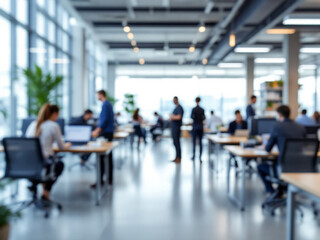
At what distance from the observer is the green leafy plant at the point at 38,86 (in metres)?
6.65

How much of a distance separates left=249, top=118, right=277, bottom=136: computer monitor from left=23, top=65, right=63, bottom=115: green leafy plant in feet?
13.0

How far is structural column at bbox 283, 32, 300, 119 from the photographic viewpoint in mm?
10383

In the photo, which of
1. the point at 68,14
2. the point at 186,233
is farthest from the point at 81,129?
the point at 68,14

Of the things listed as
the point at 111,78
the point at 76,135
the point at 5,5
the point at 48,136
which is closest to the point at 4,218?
the point at 48,136

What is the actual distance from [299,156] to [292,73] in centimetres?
692

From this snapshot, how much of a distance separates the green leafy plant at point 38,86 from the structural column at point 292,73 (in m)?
6.96

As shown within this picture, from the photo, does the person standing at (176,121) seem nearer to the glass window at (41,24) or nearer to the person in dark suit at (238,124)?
the person in dark suit at (238,124)

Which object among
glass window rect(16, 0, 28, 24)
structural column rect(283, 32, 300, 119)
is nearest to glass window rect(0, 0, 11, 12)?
glass window rect(16, 0, 28, 24)

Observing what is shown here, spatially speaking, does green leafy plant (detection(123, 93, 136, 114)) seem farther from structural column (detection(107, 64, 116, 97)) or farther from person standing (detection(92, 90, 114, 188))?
person standing (detection(92, 90, 114, 188))

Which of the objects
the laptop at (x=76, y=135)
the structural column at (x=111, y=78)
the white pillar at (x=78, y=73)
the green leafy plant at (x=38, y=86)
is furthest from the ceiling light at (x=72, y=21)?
the structural column at (x=111, y=78)

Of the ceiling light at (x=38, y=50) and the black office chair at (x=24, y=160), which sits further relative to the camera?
the ceiling light at (x=38, y=50)

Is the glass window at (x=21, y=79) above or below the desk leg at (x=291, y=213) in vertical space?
above

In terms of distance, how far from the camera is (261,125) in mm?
5957

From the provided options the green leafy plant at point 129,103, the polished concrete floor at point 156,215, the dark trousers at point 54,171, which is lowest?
the polished concrete floor at point 156,215
